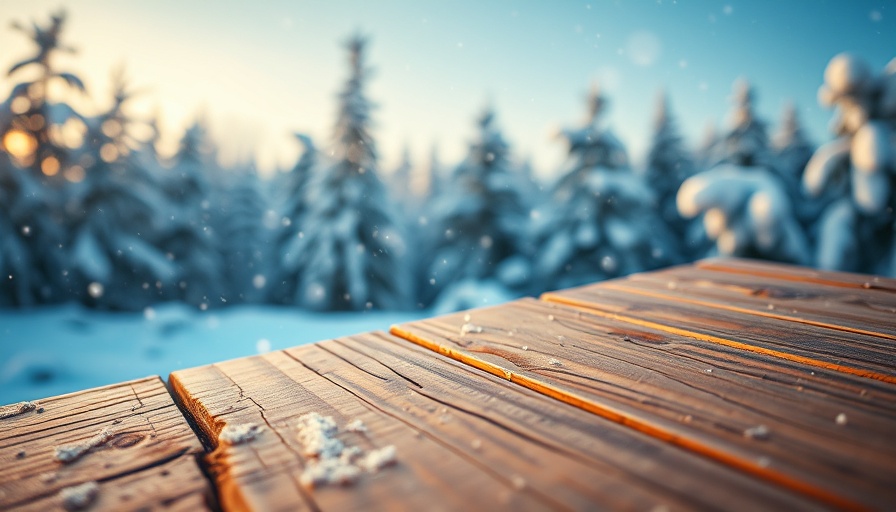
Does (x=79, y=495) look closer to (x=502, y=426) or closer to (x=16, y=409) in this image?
(x=16, y=409)

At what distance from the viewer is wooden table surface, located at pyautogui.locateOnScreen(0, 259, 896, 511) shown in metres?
0.69

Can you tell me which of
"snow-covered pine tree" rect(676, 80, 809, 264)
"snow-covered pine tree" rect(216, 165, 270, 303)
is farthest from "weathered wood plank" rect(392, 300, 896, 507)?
"snow-covered pine tree" rect(216, 165, 270, 303)

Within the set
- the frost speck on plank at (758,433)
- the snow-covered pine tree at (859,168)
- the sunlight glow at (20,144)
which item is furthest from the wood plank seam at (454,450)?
the sunlight glow at (20,144)

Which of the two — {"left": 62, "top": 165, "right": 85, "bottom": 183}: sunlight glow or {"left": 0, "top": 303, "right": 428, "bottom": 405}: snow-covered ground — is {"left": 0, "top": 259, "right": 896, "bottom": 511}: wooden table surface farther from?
{"left": 62, "top": 165, "right": 85, "bottom": 183}: sunlight glow

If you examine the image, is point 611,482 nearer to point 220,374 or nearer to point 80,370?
point 220,374

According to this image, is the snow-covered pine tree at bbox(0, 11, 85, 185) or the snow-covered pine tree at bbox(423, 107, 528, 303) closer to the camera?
the snow-covered pine tree at bbox(0, 11, 85, 185)

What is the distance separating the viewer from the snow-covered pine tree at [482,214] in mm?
14336

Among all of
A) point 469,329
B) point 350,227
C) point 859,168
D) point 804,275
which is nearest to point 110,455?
point 469,329

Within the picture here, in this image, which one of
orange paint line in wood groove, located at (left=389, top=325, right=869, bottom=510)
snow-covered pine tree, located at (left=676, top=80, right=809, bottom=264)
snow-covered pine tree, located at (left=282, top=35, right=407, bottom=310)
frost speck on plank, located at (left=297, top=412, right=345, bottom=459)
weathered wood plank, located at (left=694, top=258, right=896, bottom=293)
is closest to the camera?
orange paint line in wood groove, located at (left=389, top=325, right=869, bottom=510)

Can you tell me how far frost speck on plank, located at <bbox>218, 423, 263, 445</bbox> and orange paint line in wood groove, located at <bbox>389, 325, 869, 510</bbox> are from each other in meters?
0.61

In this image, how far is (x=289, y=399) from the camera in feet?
3.48

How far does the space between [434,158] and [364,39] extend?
1773cm

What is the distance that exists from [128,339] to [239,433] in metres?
15.6

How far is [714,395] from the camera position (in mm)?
1016
